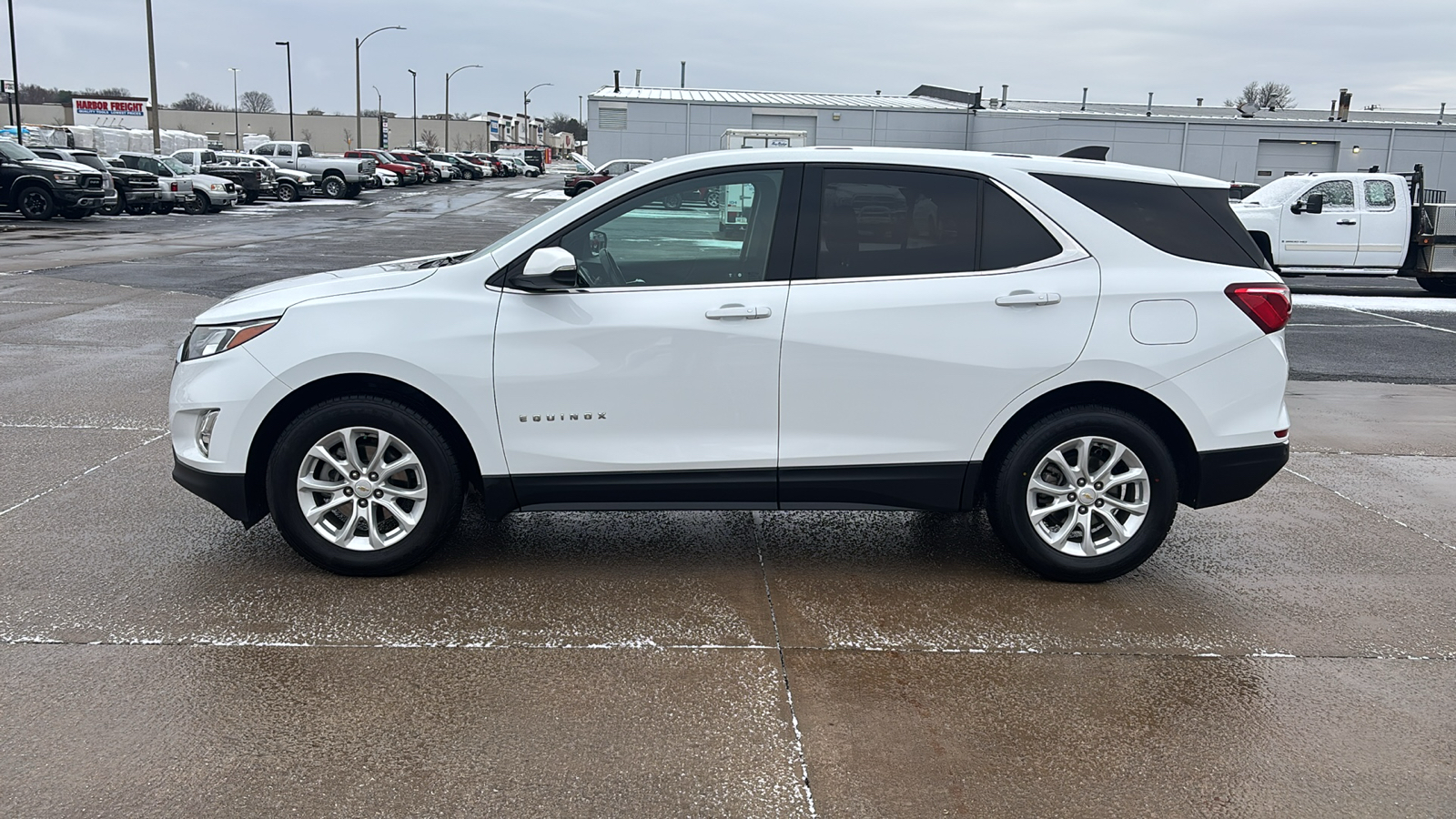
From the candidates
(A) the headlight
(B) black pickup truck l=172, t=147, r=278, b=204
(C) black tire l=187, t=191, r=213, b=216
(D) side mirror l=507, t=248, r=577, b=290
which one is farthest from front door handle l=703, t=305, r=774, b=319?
(B) black pickup truck l=172, t=147, r=278, b=204

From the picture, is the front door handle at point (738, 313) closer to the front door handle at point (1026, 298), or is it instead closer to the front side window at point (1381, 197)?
the front door handle at point (1026, 298)

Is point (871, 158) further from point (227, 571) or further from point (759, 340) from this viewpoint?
point (227, 571)

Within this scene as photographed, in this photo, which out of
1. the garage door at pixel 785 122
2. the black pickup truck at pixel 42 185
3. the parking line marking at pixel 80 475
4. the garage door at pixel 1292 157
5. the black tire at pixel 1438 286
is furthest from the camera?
the garage door at pixel 785 122

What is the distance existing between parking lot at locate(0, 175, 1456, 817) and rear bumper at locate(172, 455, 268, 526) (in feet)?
0.97

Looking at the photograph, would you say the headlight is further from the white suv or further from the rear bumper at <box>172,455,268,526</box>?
the rear bumper at <box>172,455,268,526</box>

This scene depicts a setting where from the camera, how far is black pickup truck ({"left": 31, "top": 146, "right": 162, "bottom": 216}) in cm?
3128

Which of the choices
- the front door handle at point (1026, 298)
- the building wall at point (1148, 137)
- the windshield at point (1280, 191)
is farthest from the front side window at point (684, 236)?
the building wall at point (1148, 137)

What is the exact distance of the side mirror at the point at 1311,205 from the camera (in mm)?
18516

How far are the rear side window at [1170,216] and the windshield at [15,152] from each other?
3072cm

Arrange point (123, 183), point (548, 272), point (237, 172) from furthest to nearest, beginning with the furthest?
point (237, 172)
point (123, 183)
point (548, 272)

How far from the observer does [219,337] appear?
468 centimetres

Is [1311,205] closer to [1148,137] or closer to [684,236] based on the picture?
[684,236]

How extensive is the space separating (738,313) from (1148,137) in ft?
151

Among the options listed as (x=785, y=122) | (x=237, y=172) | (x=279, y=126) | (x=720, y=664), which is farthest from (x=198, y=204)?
(x=279, y=126)
